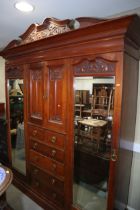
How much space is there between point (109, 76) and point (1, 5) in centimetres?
124

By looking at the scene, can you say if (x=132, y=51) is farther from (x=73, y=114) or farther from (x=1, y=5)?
(x=1, y=5)

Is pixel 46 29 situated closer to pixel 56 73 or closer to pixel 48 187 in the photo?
pixel 56 73

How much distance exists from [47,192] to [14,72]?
1.55 metres

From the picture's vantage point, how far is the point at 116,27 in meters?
1.17

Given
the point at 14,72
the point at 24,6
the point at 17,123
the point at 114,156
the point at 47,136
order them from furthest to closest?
the point at 17,123
the point at 14,72
the point at 47,136
the point at 24,6
the point at 114,156

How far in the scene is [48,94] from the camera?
1728mm

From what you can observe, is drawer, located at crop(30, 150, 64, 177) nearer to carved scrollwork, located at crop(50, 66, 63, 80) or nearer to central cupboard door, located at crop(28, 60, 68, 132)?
central cupboard door, located at crop(28, 60, 68, 132)

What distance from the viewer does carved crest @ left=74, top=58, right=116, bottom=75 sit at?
1283 mm

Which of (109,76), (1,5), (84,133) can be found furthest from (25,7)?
(84,133)

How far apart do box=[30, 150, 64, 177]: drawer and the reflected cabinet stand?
0.04ft

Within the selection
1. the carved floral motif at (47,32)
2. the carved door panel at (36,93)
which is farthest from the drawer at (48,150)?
the carved floral motif at (47,32)

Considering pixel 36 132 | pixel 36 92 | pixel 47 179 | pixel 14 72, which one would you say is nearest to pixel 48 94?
pixel 36 92

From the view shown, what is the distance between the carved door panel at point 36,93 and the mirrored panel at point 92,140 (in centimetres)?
46

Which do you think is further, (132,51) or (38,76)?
(38,76)
